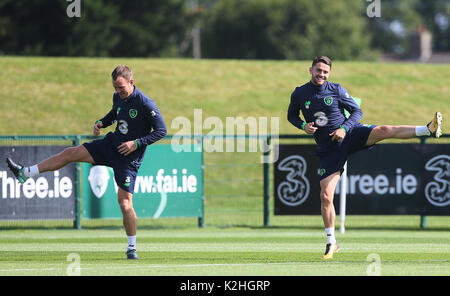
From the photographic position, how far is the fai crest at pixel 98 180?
645 inches

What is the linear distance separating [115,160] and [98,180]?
6.28 meters

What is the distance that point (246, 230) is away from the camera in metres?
16.4

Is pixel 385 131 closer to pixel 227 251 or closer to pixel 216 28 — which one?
pixel 227 251

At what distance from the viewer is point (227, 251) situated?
38.4 feet

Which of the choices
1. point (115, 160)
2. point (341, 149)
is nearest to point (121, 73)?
point (115, 160)

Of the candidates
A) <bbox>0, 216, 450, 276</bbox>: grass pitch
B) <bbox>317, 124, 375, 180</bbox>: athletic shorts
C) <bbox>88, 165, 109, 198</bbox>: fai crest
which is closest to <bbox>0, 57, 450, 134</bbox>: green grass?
<bbox>88, 165, 109, 198</bbox>: fai crest

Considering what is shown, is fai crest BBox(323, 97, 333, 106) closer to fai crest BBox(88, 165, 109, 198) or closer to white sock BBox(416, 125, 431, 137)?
white sock BBox(416, 125, 431, 137)

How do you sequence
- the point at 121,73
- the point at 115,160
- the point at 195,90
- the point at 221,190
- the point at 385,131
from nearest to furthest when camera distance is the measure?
the point at 121,73
the point at 385,131
the point at 115,160
the point at 221,190
the point at 195,90

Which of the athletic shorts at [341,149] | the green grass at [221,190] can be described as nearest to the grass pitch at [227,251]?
the green grass at [221,190]

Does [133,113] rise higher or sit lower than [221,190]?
higher

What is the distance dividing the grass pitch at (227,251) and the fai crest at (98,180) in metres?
0.80

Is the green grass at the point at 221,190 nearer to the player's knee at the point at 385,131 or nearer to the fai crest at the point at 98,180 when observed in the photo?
the fai crest at the point at 98,180

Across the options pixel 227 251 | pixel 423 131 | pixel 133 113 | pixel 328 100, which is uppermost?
pixel 328 100

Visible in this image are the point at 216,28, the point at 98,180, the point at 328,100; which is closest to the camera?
the point at 328,100
